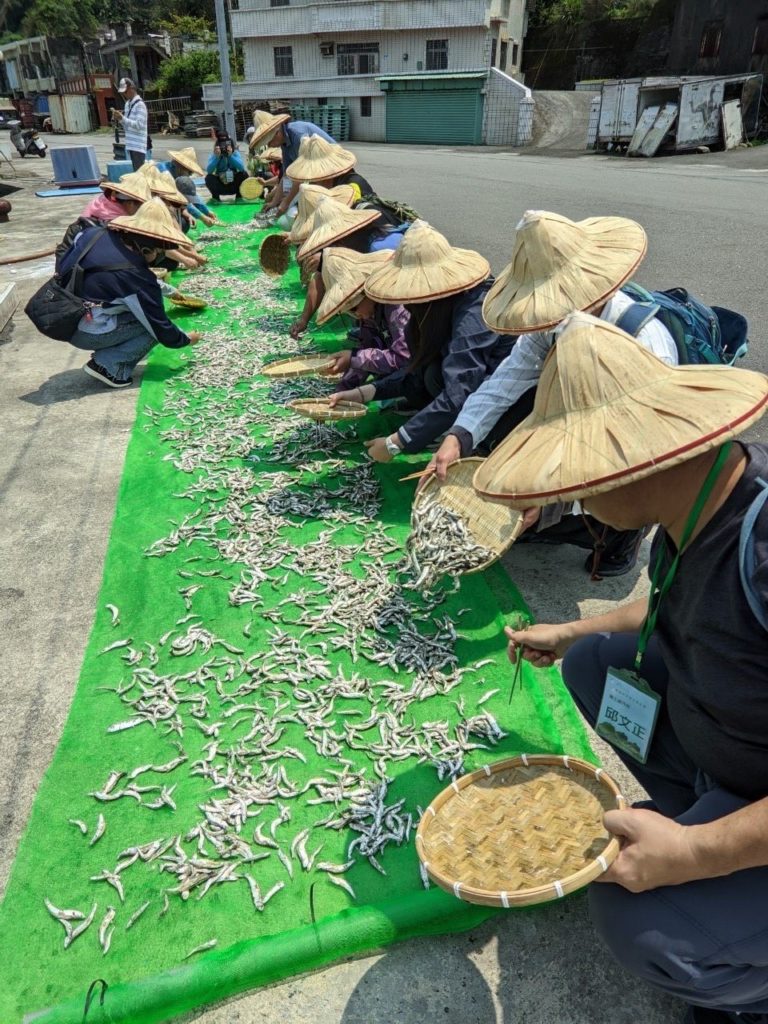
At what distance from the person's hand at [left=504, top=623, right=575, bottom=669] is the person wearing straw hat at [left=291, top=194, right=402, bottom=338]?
11.5ft

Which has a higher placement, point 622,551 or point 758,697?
point 758,697

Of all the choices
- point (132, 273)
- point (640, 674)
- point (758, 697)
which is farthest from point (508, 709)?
point (132, 273)

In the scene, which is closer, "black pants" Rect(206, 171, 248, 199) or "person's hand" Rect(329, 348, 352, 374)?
"person's hand" Rect(329, 348, 352, 374)

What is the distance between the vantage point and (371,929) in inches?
73.9

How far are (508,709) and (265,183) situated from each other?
11.7m

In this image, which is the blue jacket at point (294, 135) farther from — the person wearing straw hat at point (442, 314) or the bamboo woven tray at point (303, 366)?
the person wearing straw hat at point (442, 314)

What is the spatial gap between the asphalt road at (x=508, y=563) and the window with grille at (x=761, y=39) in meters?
17.8

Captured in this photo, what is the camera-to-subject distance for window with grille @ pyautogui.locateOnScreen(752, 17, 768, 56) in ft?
74.6

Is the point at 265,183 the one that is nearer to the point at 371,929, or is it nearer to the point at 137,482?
the point at 137,482

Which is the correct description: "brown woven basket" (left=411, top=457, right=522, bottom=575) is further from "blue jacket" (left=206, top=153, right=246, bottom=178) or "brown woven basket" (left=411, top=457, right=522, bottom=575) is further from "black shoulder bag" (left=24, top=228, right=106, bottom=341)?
"blue jacket" (left=206, top=153, right=246, bottom=178)

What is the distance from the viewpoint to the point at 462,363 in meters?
3.61

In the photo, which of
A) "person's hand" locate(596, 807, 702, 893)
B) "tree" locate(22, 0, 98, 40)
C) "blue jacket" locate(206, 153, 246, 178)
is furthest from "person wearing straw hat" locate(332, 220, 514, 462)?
"tree" locate(22, 0, 98, 40)

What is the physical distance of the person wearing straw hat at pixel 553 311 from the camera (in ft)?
8.73

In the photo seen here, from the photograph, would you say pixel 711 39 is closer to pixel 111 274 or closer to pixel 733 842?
pixel 111 274
